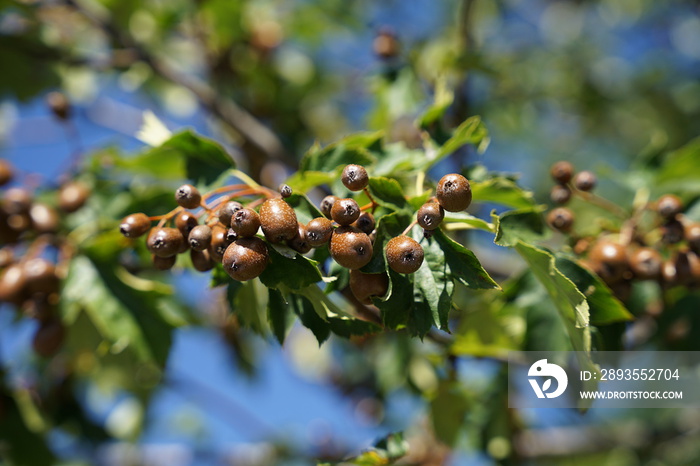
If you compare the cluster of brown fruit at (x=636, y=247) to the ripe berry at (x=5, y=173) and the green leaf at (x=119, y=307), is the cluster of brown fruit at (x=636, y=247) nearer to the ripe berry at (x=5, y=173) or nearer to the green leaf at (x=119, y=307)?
the green leaf at (x=119, y=307)

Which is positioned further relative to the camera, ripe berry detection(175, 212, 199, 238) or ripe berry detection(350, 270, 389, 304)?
ripe berry detection(175, 212, 199, 238)

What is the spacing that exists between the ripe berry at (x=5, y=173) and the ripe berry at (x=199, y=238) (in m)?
1.94

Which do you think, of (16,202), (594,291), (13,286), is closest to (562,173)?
(594,291)

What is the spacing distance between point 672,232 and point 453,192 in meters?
1.25

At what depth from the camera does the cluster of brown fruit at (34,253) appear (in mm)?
2916

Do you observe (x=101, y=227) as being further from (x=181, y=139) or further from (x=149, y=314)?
(x=181, y=139)

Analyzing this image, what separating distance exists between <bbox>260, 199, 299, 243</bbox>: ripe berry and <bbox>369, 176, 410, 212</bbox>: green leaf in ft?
1.07

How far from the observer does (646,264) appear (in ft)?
8.13

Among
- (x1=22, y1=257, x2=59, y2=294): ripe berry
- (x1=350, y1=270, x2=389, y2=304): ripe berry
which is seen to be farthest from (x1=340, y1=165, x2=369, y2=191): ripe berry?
(x1=22, y1=257, x2=59, y2=294): ripe berry

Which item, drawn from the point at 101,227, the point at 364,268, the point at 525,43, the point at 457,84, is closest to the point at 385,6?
the point at 525,43

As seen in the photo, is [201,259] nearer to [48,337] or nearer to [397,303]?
[397,303]

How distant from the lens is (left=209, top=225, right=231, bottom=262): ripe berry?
198 cm

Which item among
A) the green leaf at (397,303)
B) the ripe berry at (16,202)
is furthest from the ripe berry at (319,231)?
the ripe berry at (16,202)

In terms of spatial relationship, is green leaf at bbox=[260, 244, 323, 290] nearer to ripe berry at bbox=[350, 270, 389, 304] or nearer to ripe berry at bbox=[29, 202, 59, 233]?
ripe berry at bbox=[350, 270, 389, 304]
